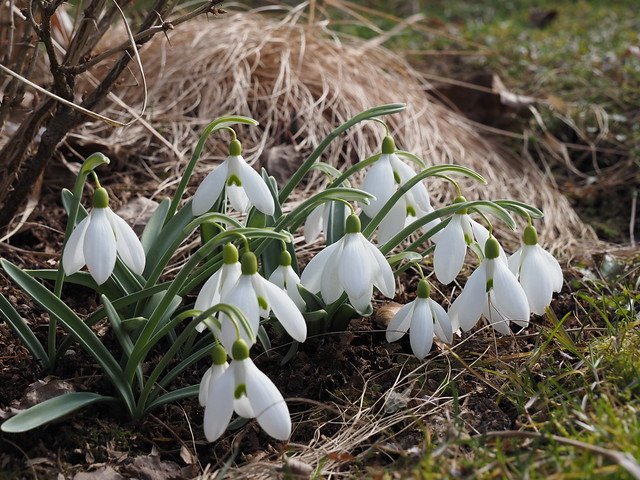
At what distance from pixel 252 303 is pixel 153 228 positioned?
60 centimetres

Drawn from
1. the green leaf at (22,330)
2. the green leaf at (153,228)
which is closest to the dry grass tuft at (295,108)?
the green leaf at (153,228)

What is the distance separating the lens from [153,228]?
6.06 feet

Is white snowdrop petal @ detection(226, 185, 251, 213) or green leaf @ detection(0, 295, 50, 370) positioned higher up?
white snowdrop petal @ detection(226, 185, 251, 213)

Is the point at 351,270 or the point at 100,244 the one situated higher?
the point at 100,244

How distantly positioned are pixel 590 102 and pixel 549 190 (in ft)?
2.32

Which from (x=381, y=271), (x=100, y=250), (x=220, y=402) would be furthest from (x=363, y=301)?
(x=100, y=250)

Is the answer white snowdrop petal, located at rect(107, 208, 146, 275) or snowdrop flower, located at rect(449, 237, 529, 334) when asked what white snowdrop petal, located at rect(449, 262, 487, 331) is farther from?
white snowdrop petal, located at rect(107, 208, 146, 275)

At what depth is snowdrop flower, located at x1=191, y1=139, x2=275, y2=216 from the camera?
1538 millimetres

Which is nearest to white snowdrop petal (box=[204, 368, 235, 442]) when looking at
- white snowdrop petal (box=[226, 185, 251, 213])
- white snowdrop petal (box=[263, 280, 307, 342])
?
white snowdrop petal (box=[263, 280, 307, 342])

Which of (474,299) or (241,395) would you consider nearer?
(241,395)

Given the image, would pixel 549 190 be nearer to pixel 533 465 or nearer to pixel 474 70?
pixel 474 70

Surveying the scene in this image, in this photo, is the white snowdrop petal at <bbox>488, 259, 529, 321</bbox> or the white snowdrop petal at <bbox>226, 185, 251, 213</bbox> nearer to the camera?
the white snowdrop petal at <bbox>488, 259, 529, 321</bbox>

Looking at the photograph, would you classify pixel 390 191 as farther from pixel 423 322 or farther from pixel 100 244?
pixel 100 244

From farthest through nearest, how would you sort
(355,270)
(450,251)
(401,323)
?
1. (401,323)
2. (450,251)
3. (355,270)
